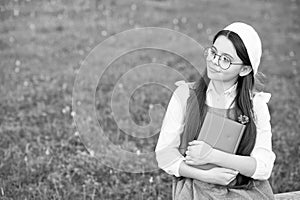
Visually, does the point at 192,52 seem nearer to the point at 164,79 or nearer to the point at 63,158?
the point at 164,79

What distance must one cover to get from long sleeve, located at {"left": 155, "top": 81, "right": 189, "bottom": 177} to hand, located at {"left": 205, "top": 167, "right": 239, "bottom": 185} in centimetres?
19

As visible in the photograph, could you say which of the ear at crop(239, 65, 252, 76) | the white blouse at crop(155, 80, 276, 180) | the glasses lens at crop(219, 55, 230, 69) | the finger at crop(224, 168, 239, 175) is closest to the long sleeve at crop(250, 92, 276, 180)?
the white blouse at crop(155, 80, 276, 180)

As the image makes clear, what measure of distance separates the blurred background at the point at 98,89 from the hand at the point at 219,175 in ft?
4.16

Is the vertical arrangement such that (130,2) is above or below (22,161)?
above

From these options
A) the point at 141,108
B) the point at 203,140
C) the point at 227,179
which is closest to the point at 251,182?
the point at 227,179

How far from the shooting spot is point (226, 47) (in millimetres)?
2721

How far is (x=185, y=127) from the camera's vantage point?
2912mm

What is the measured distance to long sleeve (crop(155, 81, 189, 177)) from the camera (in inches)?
114

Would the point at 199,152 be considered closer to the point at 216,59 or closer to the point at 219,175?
the point at 219,175

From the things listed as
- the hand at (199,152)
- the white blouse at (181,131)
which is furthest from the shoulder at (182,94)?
the hand at (199,152)

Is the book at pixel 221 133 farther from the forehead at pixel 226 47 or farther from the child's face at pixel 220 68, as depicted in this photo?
the forehead at pixel 226 47

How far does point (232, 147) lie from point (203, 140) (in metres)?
0.17

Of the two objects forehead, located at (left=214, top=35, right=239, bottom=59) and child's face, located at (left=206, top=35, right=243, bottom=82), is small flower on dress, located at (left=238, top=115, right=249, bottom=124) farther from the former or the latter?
forehead, located at (left=214, top=35, right=239, bottom=59)

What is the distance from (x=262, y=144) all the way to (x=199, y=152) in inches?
16.0
